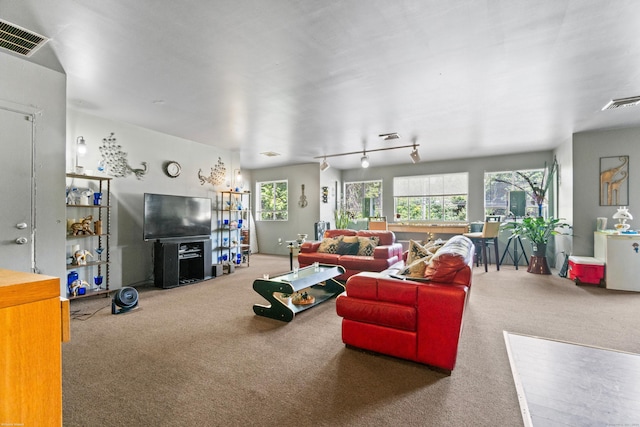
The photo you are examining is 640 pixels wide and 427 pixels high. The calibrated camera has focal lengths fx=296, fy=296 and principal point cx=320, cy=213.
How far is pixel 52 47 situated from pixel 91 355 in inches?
106

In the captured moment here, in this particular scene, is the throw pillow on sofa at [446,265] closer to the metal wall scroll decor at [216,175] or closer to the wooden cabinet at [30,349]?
the wooden cabinet at [30,349]

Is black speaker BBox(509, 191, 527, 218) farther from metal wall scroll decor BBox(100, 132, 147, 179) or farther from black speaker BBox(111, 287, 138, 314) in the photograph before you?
metal wall scroll decor BBox(100, 132, 147, 179)

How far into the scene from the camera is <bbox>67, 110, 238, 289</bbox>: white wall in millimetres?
4406

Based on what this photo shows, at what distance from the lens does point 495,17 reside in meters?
2.17

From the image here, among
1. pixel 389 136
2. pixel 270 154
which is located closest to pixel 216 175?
pixel 270 154

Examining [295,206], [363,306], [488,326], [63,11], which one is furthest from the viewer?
[295,206]

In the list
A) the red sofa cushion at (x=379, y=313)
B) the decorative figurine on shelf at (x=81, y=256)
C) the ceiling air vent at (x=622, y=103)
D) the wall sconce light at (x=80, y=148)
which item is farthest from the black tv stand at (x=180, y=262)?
the ceiling air vent at (x=622, y=103)

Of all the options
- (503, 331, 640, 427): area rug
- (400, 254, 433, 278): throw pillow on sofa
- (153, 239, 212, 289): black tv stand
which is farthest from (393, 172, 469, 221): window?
(400, 254, 433, 278): throw pillow on sofa

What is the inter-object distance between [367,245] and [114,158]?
4.38 metres

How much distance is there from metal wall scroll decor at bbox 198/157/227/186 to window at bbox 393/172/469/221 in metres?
4.79

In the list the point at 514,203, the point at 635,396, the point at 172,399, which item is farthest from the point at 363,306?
the point at 514,203

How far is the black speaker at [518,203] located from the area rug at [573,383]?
5145 mm

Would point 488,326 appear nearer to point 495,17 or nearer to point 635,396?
point 635,396

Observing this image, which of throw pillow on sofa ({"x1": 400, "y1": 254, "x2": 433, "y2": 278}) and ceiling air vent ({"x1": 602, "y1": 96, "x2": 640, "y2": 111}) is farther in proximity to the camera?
ceiling air vent ({"x1": 602, "y1": 96, "x2": 640, "y2": 111})
